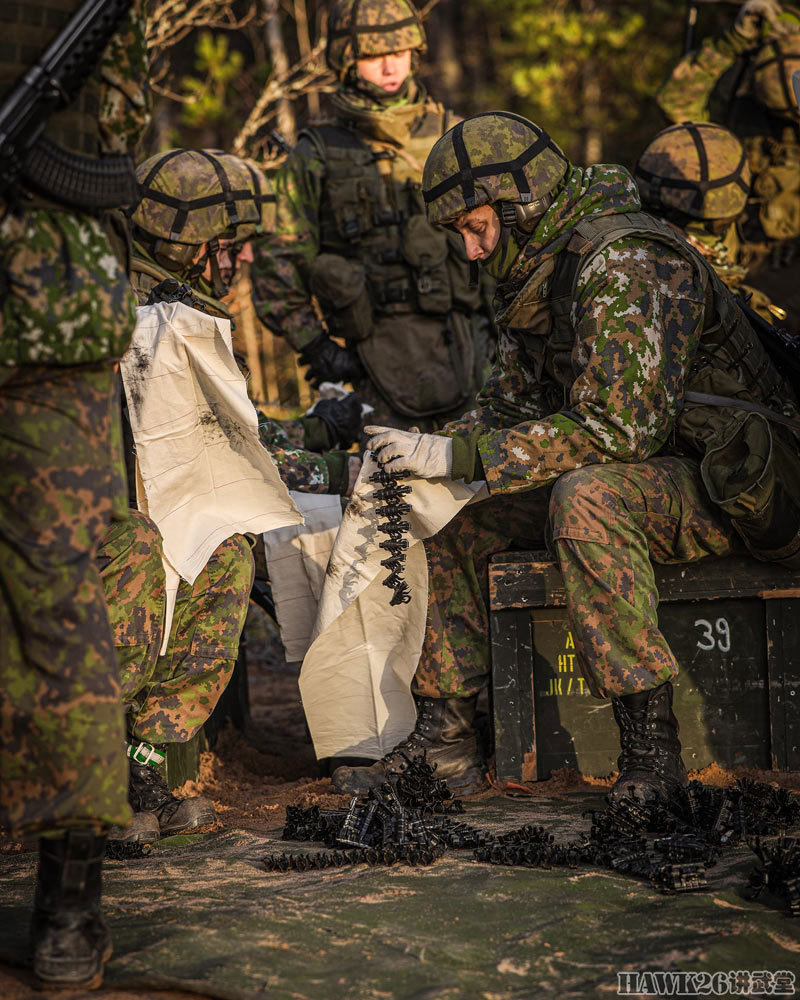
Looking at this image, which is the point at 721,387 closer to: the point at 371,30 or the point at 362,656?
the point at 362,656

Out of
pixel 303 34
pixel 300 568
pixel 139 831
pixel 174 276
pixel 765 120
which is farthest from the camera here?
pixel 303 34

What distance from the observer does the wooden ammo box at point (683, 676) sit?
4398 millimetres

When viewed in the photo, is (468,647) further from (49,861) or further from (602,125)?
(602,125)

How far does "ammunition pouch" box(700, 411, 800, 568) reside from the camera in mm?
4129

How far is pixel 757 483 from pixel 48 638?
2446 mm

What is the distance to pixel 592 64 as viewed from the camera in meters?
15.4

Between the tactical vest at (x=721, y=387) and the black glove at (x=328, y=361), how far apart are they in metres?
2.16

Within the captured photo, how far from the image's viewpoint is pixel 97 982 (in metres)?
2.60

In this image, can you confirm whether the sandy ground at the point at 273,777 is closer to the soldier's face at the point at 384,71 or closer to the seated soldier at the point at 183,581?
the seated soldier at the point at 183,581

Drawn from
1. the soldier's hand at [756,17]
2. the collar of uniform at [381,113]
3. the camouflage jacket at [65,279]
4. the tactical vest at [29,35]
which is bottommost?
the camouflage jacket at [65,279]

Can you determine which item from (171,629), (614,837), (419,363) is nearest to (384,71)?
(419,363)

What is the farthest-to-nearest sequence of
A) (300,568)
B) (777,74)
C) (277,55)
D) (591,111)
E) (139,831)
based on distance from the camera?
(591,111) → (277,55) → (777,74) → (300,568) → (139,831)

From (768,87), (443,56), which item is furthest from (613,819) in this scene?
(443,56)

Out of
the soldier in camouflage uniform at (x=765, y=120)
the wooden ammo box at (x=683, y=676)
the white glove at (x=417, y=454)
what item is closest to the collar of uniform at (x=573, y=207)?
the white glove at (x=417, y=454)
